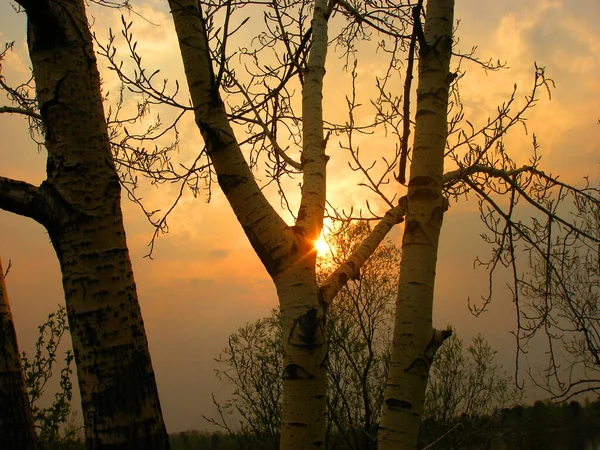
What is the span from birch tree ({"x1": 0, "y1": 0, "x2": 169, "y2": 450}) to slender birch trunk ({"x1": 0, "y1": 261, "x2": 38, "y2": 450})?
3.57 ft

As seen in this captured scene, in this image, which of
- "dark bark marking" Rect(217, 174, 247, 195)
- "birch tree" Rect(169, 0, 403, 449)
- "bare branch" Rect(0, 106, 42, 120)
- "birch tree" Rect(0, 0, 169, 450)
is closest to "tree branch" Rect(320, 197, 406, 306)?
"birch tree" Rect(169, 0, 403, 449)

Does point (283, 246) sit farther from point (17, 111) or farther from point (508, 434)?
point (508, 434)

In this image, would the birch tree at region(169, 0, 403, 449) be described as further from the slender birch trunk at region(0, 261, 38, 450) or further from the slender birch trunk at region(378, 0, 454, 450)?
the slender birch trunk at region(0, 261, 38, 450)

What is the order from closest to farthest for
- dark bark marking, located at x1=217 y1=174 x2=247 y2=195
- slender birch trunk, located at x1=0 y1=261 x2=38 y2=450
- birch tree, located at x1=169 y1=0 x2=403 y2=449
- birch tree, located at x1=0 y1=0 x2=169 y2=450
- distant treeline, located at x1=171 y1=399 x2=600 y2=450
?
birch tree, located at x1=0 y1=0 x2=169 y2=450
birch tree, located at x1=169 y1=0 x2=403 y2=449
dark bark marking, located at x1=217 y1=174 x2=247 y2=195
slender birch trunk, located at x1=0 y1=261 x2=38 y2=450
distant treeline, located at x1=171 y1=399 x2=600 y2=450

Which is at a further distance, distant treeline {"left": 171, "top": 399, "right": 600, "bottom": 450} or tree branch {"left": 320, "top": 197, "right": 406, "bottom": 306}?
distant treeline {"left": 171, "top": 399, "right": 600, "bottom": 450}

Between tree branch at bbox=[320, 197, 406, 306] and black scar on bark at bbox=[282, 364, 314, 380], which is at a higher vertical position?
tree branch at bbox=[320, 197, 406, 306]

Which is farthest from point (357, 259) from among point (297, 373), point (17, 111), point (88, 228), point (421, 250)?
point (17, 111)

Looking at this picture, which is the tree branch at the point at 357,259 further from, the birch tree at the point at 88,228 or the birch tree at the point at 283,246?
the birch tree at the point at 88,228

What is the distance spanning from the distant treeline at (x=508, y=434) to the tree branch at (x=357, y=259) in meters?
5.00

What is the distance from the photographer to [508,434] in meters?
17.2

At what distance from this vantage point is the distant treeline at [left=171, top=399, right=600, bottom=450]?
932 cm

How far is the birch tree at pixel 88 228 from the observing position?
143 cm

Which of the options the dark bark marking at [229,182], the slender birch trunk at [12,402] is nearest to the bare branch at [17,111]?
the slender birch trunk at [12,402]

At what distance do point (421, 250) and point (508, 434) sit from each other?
18658mm
